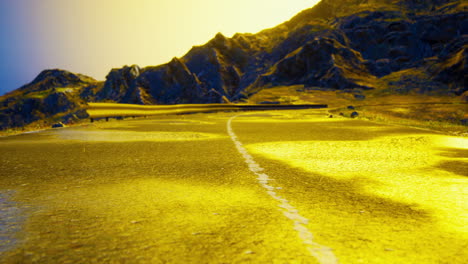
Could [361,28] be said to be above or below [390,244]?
above

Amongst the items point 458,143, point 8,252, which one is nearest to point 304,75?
point 458,143

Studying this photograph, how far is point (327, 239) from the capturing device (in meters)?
3.71

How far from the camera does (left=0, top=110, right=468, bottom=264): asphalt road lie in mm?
3400

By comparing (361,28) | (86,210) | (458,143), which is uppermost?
(361,28)

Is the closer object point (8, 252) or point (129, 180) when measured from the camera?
point (8, 252)

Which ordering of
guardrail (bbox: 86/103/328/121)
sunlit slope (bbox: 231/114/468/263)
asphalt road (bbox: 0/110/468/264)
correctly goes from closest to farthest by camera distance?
asphalt road (bbox: 0/110/468/264), sunlit slope (bbox: 231/114/468/263), guardrail (bbox: 86/103/328/121)

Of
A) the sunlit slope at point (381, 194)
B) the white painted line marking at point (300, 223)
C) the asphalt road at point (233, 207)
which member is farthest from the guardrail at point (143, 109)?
the white painted line marking at point (300, 223)

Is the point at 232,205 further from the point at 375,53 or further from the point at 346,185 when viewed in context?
the point at 375,53

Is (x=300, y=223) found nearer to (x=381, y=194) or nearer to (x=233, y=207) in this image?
(x=233, y=207)

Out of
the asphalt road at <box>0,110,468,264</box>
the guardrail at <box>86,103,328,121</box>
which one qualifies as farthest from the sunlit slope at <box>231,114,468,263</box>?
the guardrail at <box>86,103,328,121</box>

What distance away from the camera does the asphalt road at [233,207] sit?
340cm

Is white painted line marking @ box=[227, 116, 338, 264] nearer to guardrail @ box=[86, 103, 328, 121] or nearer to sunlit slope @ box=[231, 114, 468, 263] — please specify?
sunlit slope @ box=[231, 114, 468, 263]

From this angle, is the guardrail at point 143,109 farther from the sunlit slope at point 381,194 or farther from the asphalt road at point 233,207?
the sunlit slope at point 381,194

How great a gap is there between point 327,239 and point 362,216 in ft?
3.36
